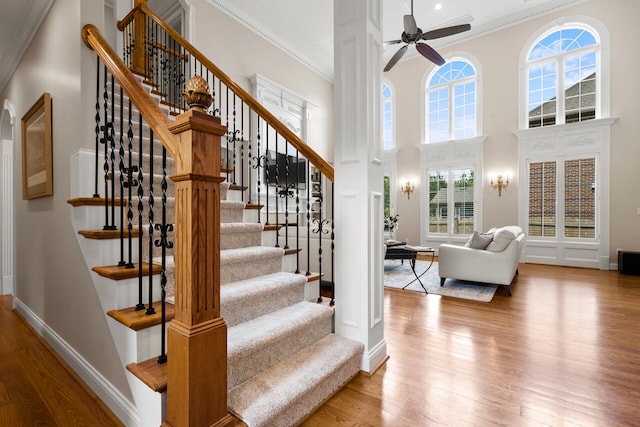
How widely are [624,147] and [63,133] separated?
8383mm

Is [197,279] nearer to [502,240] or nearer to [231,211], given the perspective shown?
[231,211]

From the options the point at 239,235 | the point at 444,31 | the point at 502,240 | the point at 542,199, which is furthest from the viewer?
the point at 542,199

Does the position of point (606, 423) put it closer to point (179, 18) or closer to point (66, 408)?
point (66, 408)

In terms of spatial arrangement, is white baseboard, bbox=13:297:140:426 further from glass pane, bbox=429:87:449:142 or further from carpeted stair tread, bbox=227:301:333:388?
glass pane, bbox=429:87:449:142

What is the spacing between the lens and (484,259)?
4.26 meters

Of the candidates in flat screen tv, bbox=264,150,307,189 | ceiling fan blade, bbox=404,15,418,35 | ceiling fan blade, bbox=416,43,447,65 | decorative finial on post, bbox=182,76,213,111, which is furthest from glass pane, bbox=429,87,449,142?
decorative finial on post, bbox=182,76,213,111

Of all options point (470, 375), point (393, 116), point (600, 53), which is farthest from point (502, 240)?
point (393, 116)

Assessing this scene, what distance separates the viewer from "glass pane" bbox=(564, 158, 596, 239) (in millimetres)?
6160

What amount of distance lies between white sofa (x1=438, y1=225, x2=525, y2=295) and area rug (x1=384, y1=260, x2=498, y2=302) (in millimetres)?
142

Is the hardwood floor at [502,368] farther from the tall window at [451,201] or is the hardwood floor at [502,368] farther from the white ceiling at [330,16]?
the white ceiling at [330,16]

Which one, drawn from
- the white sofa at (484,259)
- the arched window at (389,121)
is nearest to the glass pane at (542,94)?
the arched window at (389,121)

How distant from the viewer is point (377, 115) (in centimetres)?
217

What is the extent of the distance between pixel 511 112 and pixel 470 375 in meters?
6.75

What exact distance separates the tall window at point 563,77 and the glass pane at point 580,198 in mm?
979
